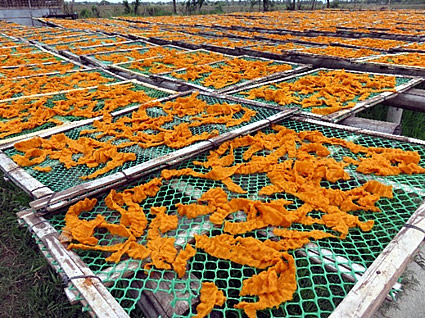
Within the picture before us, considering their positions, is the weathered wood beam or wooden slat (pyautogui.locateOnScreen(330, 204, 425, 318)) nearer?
wooden slat (pyautogui.locateOnScreen(330, 204, 425, 318))

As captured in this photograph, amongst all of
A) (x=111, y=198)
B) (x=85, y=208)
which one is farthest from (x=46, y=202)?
(x=111, y=198)

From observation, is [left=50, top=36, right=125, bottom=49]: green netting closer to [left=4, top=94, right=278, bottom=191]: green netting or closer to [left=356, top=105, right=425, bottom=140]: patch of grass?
[left=4, top=94, right=278, bottom=191]: green netting

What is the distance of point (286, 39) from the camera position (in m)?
10.3

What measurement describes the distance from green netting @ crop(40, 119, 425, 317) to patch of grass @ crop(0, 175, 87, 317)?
70 centimetres

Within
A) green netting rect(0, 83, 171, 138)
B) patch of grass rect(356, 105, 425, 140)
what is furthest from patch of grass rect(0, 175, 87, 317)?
patch of grass rect(356, 105, 425, 140)

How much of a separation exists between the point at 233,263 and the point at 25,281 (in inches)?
77.7

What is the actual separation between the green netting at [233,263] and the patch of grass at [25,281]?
70cm

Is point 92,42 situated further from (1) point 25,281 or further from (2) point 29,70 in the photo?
(1) point 25,281

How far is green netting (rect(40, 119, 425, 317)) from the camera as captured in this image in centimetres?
188

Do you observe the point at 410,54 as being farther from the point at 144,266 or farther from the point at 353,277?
the point at 144,266

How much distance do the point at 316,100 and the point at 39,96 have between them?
3.88m

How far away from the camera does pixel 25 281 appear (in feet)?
9.98

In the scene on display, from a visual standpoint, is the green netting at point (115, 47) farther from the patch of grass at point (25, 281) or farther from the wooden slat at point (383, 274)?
the wooden slat at point (383, 274)

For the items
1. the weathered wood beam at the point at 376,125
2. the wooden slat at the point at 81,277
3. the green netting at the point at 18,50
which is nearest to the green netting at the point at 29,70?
the green netting at the point at 18,50
